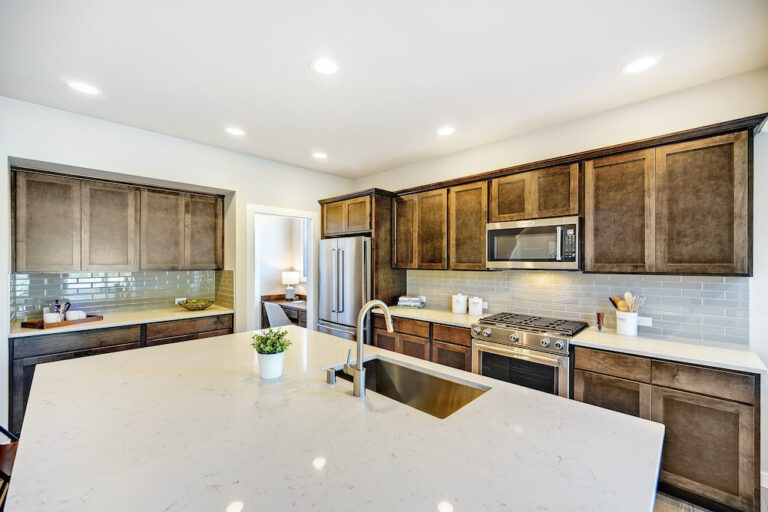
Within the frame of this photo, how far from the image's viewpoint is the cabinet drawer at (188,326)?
11.1 feet

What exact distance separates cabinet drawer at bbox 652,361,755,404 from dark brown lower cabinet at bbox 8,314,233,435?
394 cm

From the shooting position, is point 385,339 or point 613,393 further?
point 385,339

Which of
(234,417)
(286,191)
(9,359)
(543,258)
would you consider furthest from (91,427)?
(286,191)

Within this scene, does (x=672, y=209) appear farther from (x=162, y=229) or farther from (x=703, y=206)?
(x=162, y=229)

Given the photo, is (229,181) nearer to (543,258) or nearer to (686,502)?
(543,258)

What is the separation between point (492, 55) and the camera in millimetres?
2070

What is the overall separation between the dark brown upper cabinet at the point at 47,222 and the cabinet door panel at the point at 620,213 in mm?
4483

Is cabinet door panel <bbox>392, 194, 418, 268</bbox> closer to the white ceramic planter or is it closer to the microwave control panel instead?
the microwave control panel

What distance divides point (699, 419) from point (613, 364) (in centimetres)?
49

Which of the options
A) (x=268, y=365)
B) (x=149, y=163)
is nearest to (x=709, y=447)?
(x=268, y=365)

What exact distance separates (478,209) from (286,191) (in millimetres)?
2413

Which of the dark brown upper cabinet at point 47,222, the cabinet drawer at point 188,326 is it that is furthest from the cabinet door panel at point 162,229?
the cabinet drawer at point 188,326

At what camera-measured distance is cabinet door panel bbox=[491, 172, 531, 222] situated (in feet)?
10.0

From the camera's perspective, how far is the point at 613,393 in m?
2.30
